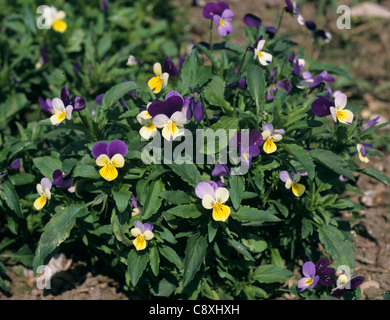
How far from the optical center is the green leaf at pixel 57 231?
2799 millimetres

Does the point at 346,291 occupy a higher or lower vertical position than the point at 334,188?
lower

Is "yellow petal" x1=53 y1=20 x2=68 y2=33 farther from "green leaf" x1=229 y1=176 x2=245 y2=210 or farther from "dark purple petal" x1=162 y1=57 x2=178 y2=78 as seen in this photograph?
"green leaf" x1=229 y1=176 x2=245 y2=210

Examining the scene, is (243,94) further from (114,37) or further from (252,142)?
(114,37)

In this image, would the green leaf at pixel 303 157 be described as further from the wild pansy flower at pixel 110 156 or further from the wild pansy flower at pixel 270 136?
the wild pansy flower at pixel 110 156

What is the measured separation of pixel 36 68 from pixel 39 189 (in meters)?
1.94

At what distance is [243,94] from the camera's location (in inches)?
126

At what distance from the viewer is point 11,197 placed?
3.16 meters

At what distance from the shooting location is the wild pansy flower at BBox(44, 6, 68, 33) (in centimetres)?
446

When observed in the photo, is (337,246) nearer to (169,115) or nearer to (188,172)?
(188,172)

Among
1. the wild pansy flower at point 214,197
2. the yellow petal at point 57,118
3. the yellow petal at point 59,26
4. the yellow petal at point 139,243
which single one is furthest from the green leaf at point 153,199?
the yellow petal at point 59,26

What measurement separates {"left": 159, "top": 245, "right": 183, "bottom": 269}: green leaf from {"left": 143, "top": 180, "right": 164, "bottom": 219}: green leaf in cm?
32

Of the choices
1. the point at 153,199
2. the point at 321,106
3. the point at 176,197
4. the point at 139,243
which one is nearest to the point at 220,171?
the point at 176,197

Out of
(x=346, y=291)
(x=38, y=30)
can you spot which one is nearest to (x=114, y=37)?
(x=38, y=30)
